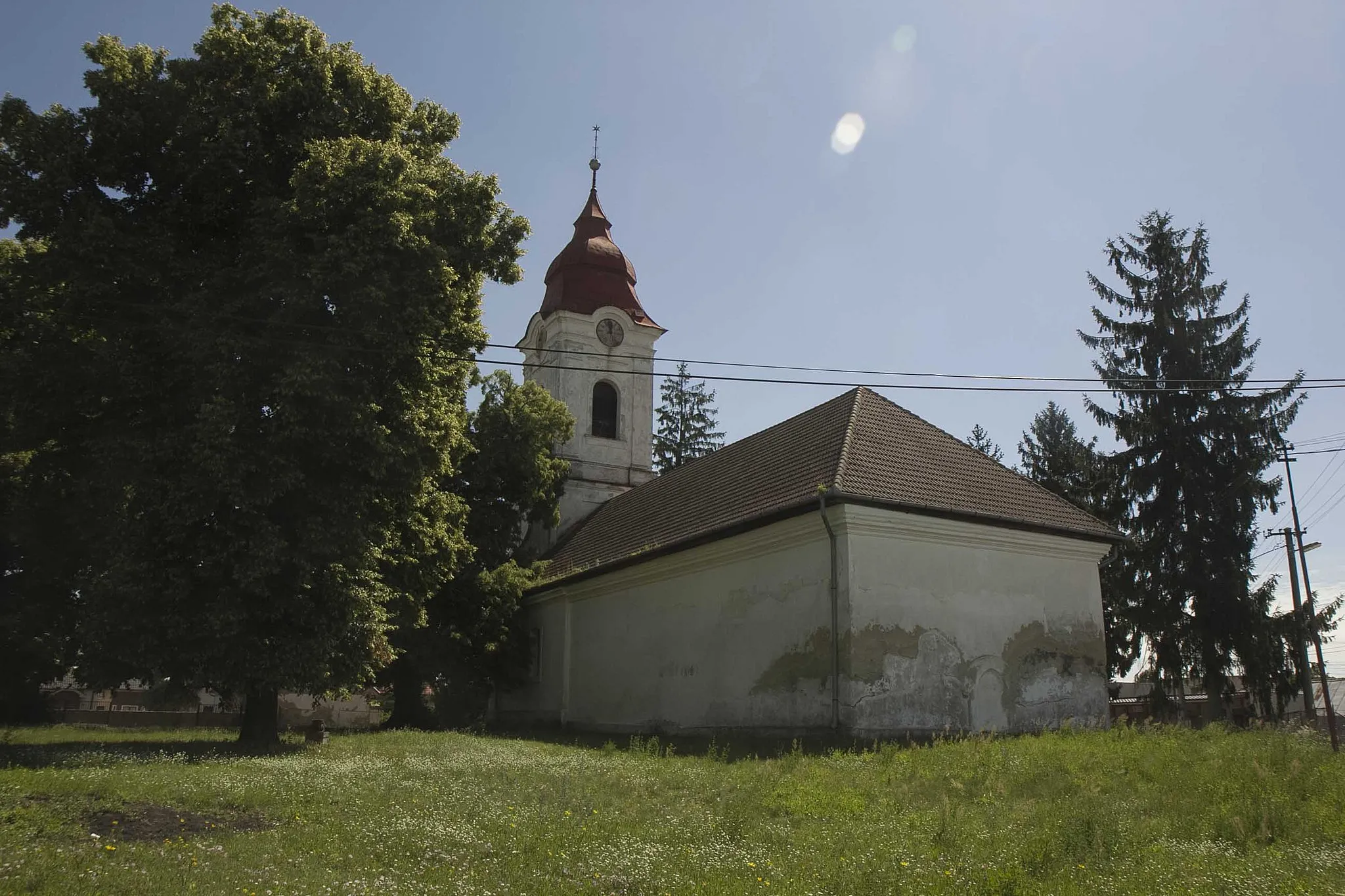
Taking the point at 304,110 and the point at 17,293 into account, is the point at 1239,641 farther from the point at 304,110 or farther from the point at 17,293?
the point at 17,293

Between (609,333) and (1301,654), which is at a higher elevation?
(609,333)

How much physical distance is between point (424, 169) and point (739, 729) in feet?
37.0

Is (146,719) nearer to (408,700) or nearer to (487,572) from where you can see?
(408,700)

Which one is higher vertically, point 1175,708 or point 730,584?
point 730,584

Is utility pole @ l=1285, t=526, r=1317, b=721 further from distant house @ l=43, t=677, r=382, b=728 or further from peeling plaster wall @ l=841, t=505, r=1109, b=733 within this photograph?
distant house @ l=43, t=677, r=382, b=728

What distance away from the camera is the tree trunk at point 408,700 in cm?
2480

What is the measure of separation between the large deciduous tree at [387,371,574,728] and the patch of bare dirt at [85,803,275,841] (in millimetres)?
15747

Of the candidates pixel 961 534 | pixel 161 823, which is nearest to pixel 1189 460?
pixel 961 534

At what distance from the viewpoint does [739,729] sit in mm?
18266

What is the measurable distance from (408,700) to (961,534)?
1496 cm

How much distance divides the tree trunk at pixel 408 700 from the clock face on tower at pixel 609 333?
12.5 m

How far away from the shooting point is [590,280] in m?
32.6

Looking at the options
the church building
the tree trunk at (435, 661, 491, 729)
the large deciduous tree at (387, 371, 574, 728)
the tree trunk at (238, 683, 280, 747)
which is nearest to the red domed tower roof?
the large deciduous tree at (387, 371, 574, 728)

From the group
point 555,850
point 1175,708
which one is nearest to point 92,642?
point 555,850
